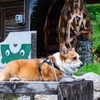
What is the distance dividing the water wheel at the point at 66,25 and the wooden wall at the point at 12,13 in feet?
3.89

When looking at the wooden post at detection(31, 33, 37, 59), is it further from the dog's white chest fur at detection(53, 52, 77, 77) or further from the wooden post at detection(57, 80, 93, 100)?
the wooden post at detection(57, 80, 93, 100)

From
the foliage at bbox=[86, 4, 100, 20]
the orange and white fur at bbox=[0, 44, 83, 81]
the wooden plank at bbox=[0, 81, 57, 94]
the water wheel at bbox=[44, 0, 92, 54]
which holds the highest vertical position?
the foliage at bbox=[86, 4, 100, 20]

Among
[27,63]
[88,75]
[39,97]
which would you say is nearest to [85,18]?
[88,75]

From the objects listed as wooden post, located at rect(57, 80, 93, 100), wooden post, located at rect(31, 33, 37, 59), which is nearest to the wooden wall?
wooden post, located at rect(31, 33, 37, 59)

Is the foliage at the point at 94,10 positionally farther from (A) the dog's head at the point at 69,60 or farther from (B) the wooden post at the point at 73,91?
(B) the wooden post at the point at 73,91

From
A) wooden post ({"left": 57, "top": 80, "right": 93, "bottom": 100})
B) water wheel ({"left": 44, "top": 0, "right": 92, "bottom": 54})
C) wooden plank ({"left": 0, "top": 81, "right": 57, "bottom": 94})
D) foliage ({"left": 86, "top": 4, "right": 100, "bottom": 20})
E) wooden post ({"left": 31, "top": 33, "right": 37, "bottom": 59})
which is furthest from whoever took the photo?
foliage ({"left": 86, "top": 4, "right": 100, "bottom": 20})

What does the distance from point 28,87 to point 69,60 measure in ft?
2.22

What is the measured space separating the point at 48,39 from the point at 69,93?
6.03 metres

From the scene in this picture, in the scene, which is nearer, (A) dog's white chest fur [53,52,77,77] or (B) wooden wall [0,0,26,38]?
(A) dog's white chest fur [53,52,77,77]

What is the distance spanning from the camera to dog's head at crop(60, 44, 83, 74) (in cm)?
280

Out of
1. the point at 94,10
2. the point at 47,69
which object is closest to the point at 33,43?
the point at 47,69

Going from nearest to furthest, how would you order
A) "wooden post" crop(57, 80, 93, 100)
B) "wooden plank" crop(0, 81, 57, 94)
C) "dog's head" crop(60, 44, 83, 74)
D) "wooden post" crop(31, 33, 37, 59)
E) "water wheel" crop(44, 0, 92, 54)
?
1. "wooden post" crop(57, 80, 93, 100)
2. "wooden plank" crop(0, 81, 57, 94)
3. "dog's head" crop(60, 44, 83, 74)
4. "wooden post" crop(31, 33, 37, 59)
5. "water wheel" crop(44, 0, 92, 54)

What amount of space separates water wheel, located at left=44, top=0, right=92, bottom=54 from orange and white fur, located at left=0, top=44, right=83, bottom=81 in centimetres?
502

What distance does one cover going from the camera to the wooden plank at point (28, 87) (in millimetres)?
2529
